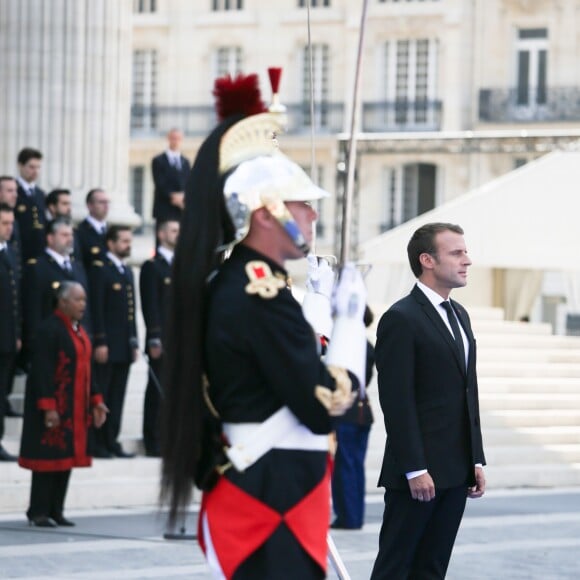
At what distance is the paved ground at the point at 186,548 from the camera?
34.0ft

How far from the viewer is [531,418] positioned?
18031 millimetres

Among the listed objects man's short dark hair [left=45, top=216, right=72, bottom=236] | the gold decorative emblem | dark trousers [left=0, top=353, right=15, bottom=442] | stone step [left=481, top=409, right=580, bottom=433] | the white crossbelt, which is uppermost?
the gold decorative emblem

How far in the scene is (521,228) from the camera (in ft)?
71.1

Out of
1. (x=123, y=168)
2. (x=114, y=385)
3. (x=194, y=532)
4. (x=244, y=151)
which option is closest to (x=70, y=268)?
(x=114, y=385)

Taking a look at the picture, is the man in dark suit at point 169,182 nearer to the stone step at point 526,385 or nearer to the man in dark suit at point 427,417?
the stone step at point 526,385

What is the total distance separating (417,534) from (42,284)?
7.13m

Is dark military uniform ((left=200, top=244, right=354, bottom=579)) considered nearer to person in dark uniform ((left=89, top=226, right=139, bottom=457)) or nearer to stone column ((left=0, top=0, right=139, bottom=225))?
person in dark uniform ((left=89, top=226, right=139, bottom=457))

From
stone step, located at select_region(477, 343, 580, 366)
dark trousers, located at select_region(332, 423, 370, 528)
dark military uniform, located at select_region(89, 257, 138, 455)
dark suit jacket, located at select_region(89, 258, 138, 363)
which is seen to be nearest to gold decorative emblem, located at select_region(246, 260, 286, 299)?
dark trousers, located at select_region(332, 423, 370, 528)

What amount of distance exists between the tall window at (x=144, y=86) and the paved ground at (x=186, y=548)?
127 feet

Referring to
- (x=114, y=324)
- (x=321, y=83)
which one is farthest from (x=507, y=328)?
(x=321, y=83)

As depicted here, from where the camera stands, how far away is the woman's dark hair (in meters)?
5.25

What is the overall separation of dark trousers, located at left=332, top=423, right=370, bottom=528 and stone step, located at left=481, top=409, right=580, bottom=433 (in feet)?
15.6

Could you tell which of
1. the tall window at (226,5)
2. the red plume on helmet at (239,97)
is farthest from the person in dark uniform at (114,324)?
the tall window at (226,5)

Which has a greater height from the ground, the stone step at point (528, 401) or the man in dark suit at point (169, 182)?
the man in dark suit at point (169, 182)
